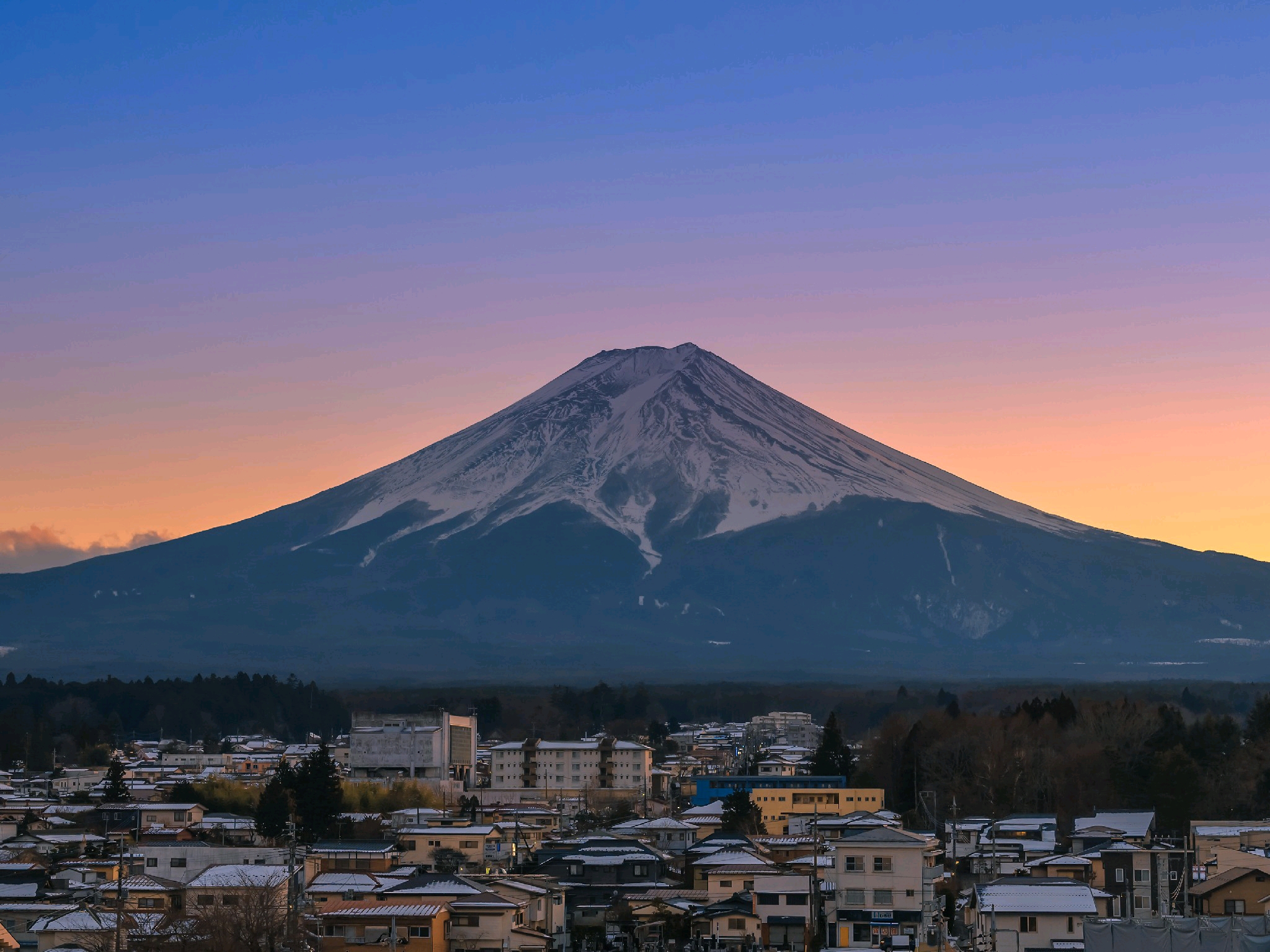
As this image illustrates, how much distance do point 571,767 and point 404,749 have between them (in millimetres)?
6184

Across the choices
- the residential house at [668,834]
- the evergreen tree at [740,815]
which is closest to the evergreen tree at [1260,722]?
the evergreen tree at [740,815]

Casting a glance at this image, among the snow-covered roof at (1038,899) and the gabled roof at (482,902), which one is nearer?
the snow-covered roof at (1038,899)

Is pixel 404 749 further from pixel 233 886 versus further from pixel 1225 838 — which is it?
pixel 233 886

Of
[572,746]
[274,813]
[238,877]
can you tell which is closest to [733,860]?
[238,877]

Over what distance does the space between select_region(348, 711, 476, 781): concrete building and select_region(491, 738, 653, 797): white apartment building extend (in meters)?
1.79

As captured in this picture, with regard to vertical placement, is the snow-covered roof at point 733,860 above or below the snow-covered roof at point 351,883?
above

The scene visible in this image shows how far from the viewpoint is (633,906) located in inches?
1519

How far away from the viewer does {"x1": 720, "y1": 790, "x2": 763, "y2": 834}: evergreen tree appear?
54.1 m

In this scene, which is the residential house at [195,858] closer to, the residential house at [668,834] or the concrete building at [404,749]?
the residential house at [668,834]

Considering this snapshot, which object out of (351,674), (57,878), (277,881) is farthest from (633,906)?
(351,674)

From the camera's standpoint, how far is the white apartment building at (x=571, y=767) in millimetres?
74312

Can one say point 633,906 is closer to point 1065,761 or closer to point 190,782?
point 1065,761

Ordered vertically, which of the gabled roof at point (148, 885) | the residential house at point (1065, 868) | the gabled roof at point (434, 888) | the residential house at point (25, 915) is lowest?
the residential house at point (25, 915)

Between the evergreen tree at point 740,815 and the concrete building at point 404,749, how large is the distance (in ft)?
66.9
